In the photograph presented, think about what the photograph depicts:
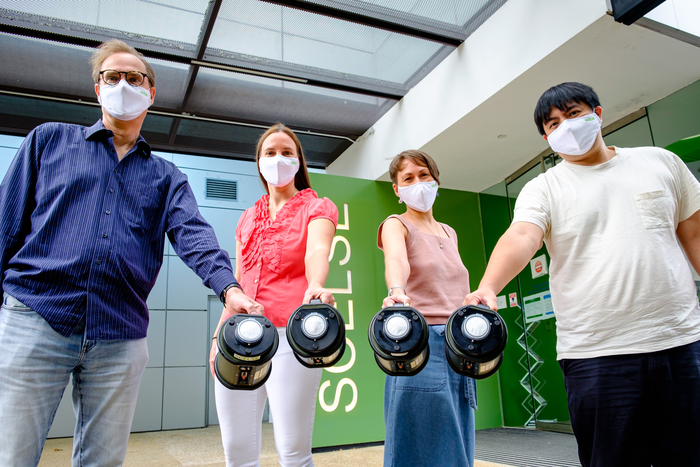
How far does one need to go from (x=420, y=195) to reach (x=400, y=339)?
0.74m

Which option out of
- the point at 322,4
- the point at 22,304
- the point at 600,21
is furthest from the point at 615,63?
the point at 22,304

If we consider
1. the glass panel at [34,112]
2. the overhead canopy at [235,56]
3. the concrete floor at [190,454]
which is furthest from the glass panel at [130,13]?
the concrete floor at [190,454]

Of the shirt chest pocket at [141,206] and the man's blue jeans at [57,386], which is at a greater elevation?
the shirt chest pocket at [141,206]

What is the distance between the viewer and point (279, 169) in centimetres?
187

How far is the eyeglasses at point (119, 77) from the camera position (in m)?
1.51

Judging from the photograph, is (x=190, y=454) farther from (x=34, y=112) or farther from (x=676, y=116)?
(x=676, y=116)

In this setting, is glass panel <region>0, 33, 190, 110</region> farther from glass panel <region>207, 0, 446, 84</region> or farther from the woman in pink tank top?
the woman in pink tank top

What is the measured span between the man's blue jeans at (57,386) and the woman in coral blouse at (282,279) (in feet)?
1.06

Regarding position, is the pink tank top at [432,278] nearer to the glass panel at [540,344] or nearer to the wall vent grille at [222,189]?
the glass panel at [540,344]

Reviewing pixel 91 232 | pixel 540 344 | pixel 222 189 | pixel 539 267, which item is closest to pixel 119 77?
pixel 91 232

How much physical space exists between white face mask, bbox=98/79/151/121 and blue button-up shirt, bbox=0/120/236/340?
0.28 ft

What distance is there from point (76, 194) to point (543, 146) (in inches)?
166

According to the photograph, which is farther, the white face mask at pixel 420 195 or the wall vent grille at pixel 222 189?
the wall vent grille at pixel 222 189

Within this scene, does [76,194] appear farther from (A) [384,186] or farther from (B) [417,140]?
(A) [384,186]
